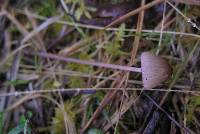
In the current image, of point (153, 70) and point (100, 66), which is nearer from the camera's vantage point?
point (153, 70)

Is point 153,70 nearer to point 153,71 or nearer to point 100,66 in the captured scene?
point 153,71

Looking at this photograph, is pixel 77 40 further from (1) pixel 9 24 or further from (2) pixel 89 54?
(1) pixel 9 24

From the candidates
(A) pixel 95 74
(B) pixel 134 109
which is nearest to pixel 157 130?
(B) pixel 134 109

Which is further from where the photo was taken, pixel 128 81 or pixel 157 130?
pixel 128 81

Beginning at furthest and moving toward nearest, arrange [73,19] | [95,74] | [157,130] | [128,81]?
1. [73,19]
2. [95,74]
3. [128,81]
4. [157,130]

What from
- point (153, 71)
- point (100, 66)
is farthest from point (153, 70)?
point (100, 66)

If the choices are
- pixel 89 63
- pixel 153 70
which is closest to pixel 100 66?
pixel 89 63

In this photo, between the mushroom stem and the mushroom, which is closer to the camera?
the mushroom

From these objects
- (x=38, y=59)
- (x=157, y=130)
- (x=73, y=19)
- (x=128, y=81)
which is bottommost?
(x=157, y=130)
